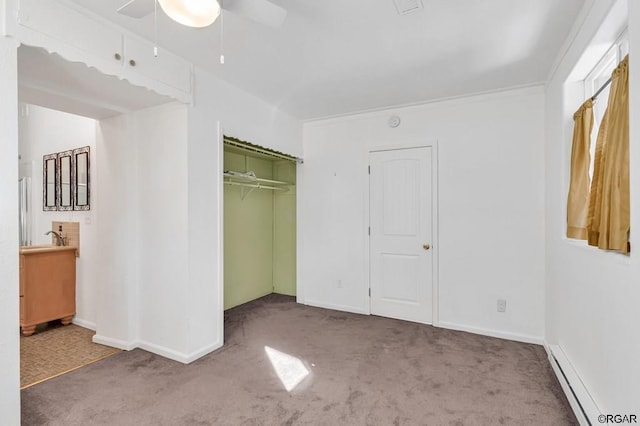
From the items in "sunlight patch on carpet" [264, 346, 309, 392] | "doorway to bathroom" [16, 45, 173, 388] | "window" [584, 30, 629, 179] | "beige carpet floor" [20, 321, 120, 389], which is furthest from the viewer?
"beige carpet floor" [20, 321, 120, 389]

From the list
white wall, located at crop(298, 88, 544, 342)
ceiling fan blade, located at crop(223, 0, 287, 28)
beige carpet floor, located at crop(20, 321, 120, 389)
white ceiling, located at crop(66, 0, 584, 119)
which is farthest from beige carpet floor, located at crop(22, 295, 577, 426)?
white ceiling, located at crop(66, 0, 584, 119)

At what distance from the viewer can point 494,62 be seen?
2.71 m

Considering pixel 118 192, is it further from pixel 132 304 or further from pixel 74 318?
pixel 74 318

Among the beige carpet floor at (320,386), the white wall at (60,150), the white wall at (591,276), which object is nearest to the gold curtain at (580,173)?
the white wall at (591,276)

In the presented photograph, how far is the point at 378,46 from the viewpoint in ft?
8.10

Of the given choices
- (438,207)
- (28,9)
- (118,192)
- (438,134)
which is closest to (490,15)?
(438,134)

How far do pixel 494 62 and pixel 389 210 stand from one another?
A: 1784 mm

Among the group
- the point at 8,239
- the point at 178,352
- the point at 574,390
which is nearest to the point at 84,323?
the point at 178,352

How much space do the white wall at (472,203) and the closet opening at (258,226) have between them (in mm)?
881

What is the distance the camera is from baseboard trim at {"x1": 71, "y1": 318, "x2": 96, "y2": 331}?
11.5 feet

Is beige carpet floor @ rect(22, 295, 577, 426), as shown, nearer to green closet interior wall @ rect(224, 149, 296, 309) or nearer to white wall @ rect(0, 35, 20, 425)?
white wall @ rect(0, 35, 20, 425)

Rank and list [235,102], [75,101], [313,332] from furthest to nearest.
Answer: [313,332]
[235,102]
[75,101]

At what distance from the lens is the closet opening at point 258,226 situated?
427 centimetres

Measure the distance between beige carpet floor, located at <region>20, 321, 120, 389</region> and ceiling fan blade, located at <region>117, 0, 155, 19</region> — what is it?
2563 mm
